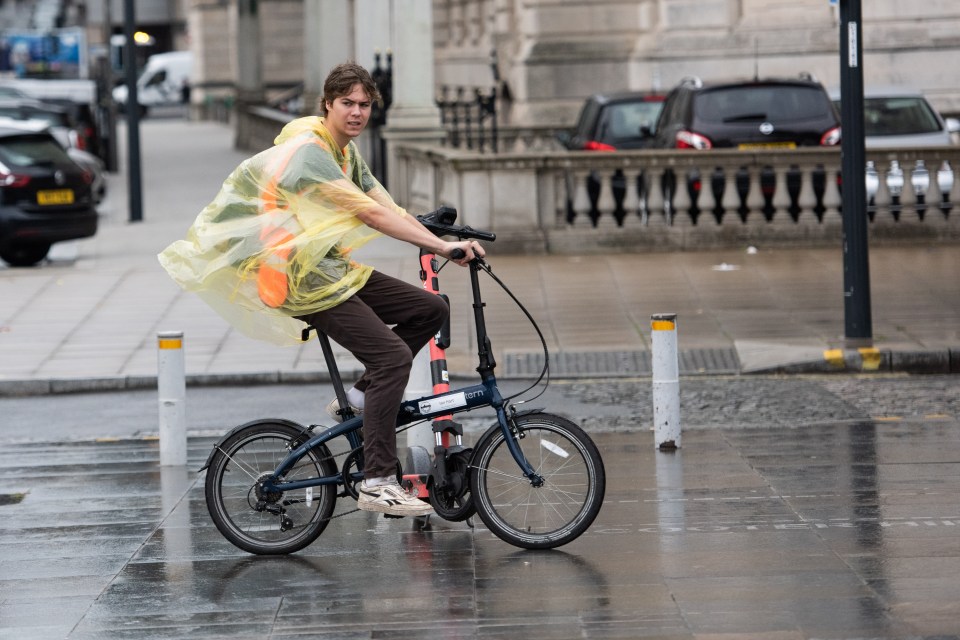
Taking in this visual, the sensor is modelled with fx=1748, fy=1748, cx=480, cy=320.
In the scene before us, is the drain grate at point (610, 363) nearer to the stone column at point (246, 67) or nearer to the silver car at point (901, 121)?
the silver car at point (901, 121)

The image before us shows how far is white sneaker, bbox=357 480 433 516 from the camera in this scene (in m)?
6.75

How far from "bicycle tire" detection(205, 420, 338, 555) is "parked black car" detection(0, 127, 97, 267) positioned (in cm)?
1276

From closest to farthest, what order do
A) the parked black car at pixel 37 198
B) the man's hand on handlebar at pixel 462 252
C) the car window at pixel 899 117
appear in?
the man's hand on handlebar at pixel 462 252 < the parked black car at pixel 37 198 < the car window at pixel 899 117

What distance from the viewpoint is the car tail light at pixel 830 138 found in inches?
730

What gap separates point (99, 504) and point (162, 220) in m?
16.5

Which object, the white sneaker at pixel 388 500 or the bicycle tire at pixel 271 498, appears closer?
the white sneaker at pixel 388 500

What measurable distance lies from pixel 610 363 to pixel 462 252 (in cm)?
584

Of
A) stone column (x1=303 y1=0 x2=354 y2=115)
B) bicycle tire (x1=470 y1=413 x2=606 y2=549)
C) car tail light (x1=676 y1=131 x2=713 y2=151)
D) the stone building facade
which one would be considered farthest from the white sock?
stone column (x1=303 y1=0 x2=354 y2=115)

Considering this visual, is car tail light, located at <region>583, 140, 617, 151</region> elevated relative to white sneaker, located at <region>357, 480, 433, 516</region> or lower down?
elevated

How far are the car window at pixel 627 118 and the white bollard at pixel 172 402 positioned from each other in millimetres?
12462

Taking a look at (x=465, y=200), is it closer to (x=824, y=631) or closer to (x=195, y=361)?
(x=195, y=361)

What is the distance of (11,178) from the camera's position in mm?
19156

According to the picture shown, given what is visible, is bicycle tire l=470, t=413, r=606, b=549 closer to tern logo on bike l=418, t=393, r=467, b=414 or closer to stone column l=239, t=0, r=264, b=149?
tern logo on bike l=418, t=393, r=467, b=414

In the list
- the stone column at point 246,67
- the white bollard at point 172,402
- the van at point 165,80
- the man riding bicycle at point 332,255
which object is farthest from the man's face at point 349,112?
the van at point 165,80
